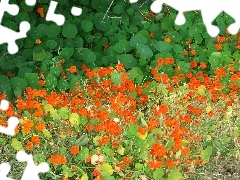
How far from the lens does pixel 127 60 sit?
4.85 metres

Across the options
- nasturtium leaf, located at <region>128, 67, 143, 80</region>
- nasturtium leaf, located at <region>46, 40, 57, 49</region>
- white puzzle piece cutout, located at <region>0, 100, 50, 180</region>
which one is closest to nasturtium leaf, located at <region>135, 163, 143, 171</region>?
white puzzle piece cutout, located at <region>0, 100, 50, 180</region>

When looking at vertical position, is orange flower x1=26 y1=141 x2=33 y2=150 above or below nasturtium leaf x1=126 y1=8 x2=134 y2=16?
below

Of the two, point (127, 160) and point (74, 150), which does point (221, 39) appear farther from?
point (74, 150)

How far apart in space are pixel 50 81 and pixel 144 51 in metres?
0.95

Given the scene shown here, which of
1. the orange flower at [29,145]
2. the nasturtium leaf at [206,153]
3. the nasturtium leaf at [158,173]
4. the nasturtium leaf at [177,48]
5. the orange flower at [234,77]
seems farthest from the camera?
the nasturtium leaf at [177,48]

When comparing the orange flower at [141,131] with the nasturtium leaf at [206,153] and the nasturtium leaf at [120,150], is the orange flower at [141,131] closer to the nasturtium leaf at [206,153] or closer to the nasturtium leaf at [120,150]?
the nasturtium leaf at [120,150]

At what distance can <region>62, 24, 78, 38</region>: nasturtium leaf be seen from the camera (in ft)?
15.9

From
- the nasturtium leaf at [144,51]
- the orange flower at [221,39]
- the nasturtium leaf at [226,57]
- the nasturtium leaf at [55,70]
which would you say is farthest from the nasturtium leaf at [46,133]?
the orange flower at [221,39]

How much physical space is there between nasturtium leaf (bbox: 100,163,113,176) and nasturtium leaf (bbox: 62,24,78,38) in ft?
5.51

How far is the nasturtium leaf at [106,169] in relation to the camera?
137 inches

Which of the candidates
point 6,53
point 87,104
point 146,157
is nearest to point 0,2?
point 6,53

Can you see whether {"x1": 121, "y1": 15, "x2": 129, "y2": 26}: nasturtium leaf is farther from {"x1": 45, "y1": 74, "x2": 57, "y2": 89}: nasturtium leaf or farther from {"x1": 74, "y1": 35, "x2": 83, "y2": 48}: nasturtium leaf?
{"x1": 45, "y1": 74, "x2": 57, "y2": 89}: nasturtium leaf

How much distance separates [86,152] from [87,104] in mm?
627

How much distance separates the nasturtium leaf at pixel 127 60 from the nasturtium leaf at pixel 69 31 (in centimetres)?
44
